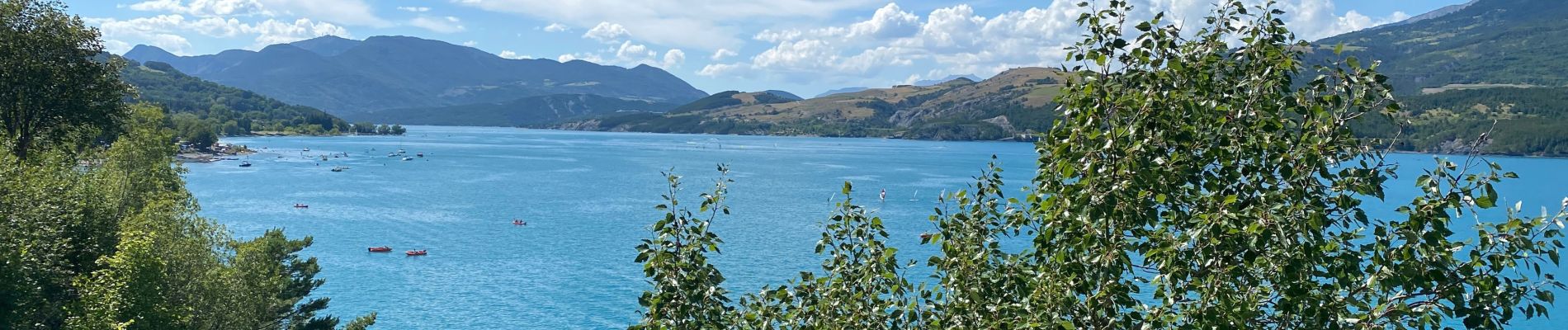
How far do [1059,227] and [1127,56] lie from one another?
228cm

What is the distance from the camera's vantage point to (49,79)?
1766 inches

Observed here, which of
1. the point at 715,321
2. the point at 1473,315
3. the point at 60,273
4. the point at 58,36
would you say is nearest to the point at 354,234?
the point at 58,36

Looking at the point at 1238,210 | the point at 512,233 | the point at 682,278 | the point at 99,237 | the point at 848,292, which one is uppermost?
the point at 1238,210

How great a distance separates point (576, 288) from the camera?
274 feet

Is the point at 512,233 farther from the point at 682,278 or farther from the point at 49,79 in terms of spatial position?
the point at 682,278

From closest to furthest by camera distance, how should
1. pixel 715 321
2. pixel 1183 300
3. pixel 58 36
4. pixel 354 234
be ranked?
pixel 1183 300, pixel 715 321, pixel 58 36, pixel 354 234

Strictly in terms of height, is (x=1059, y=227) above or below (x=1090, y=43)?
below

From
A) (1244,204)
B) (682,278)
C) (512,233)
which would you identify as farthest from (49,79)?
(512,233)

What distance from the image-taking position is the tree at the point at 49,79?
143 feet

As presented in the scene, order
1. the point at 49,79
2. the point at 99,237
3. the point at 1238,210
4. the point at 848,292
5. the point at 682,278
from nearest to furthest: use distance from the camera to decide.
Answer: the point at 1238,210 → the point at 682,278 → the point at 848,292 → the point at 99,237 → the point at 49,79

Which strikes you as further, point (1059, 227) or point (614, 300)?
point (614, 300)

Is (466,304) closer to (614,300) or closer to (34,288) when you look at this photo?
(614,300)

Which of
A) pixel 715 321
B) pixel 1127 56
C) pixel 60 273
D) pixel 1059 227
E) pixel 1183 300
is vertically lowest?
pixel 60 273

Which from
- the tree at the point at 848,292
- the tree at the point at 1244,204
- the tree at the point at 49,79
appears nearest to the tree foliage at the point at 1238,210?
the tree at the point at 1244,204
